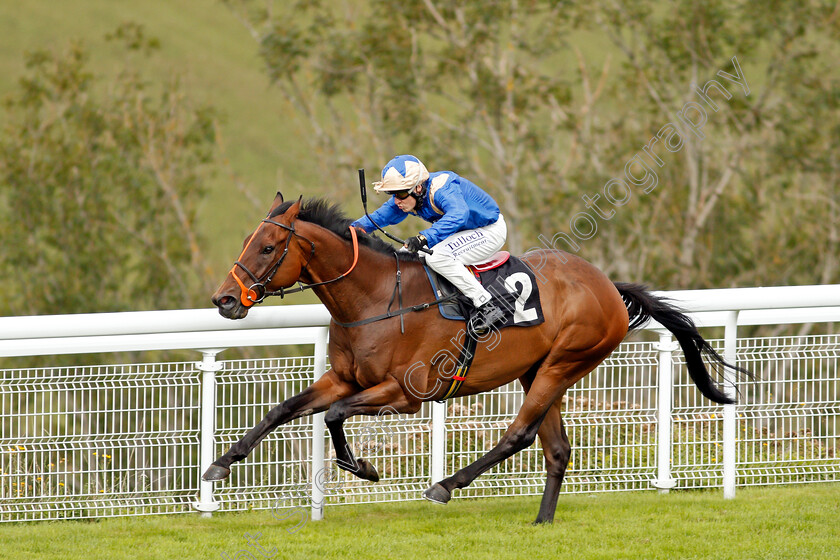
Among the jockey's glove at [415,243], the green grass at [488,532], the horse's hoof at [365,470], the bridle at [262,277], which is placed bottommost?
the green grass at [488,532]

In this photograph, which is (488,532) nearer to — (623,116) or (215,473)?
(215,473)

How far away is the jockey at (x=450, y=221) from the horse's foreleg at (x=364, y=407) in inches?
19.9

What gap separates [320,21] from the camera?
597 inches

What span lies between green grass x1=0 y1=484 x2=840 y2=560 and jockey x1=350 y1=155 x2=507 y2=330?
100cm

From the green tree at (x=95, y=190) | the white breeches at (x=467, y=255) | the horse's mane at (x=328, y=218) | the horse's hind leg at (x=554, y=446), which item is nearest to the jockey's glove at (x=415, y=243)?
the white breeches at (x=467, y=255)

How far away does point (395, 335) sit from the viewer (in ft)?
14.3

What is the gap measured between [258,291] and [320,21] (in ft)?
39.0

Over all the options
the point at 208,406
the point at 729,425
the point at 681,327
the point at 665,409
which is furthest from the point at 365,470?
the point at 729,425

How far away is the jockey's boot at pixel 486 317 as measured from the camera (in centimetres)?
446

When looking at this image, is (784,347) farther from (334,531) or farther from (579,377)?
(334,531)

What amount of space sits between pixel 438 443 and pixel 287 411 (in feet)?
3.05

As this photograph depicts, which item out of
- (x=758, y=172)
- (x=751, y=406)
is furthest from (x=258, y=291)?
(x=758, y=172)

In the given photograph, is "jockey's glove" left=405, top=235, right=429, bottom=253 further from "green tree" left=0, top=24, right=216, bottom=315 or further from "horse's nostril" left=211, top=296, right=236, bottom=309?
"green tree" left=0, top=24, right=216, bottom=315

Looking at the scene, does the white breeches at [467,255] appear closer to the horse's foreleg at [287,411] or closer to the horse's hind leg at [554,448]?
the horse's foreleg at [287,411]
